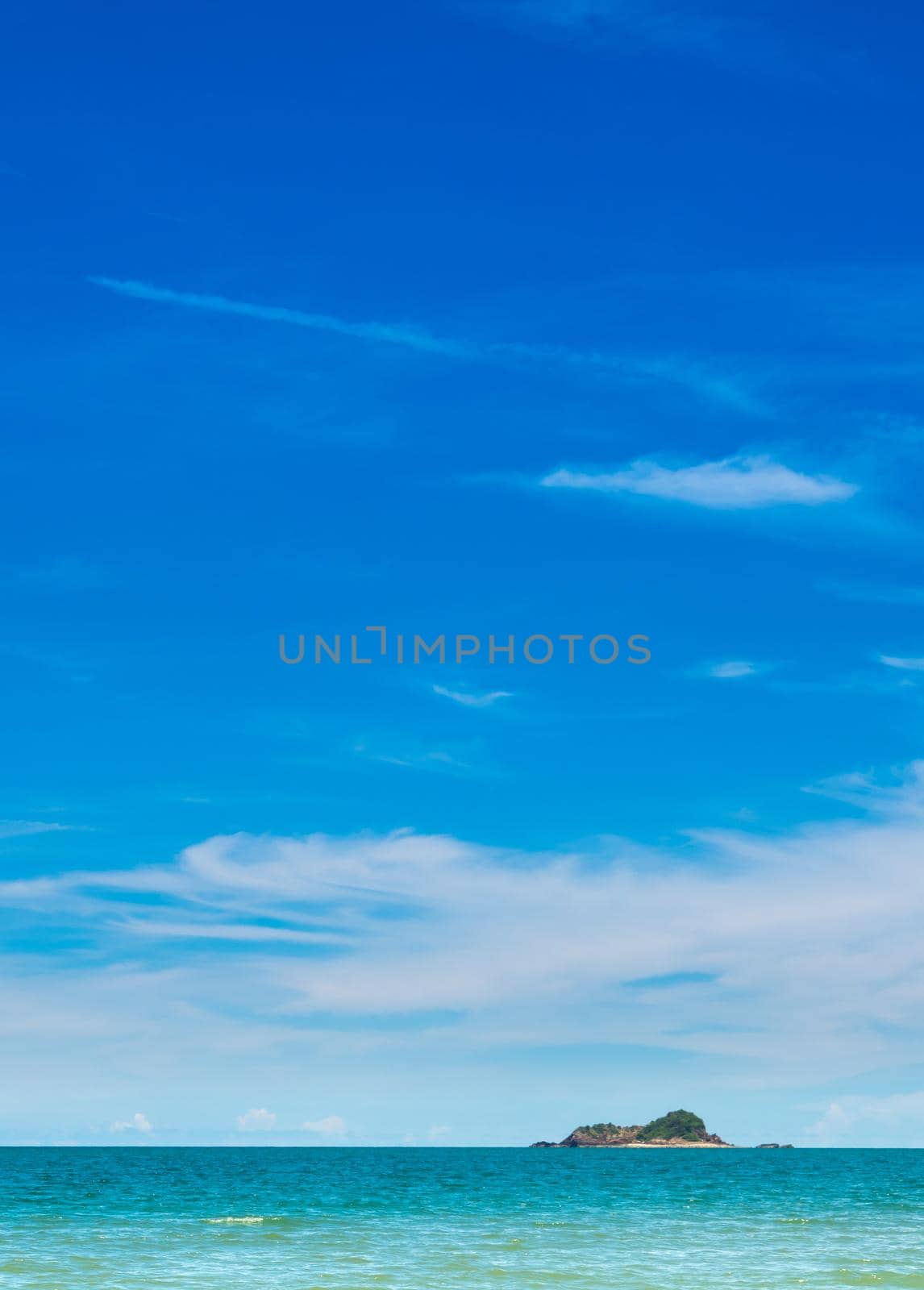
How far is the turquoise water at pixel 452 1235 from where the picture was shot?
33750 millimetres

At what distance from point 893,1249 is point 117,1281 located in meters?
23.4

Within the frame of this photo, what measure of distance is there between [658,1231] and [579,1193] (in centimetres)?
3015

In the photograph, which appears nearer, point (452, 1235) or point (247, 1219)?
point (452, 1235)

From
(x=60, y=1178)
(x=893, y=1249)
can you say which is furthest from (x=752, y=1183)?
(x=893, y=1249)

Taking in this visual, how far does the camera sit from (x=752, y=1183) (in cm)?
9144

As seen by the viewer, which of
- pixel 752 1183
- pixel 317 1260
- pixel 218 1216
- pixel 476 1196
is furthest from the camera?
pixel 752 1183

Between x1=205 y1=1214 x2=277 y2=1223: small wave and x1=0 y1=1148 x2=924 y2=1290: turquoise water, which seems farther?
x1=205 y1=1214 x2=277 y2=1223: small wave

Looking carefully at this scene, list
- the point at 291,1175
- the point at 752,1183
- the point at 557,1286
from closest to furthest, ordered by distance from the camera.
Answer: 1. the point at 557,1286
2. the point at 752,1183
3. the point at 291,1175

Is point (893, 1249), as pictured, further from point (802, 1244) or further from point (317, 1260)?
point (317, 1260)

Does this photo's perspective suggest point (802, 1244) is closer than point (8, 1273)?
No

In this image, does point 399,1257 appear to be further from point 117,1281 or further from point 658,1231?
point 658,1231

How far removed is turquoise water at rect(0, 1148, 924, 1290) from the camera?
3375 centimetres

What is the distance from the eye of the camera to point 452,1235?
44.9 meters

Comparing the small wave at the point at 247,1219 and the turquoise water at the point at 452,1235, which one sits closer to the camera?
the turquoise water at the point at 452,1235
